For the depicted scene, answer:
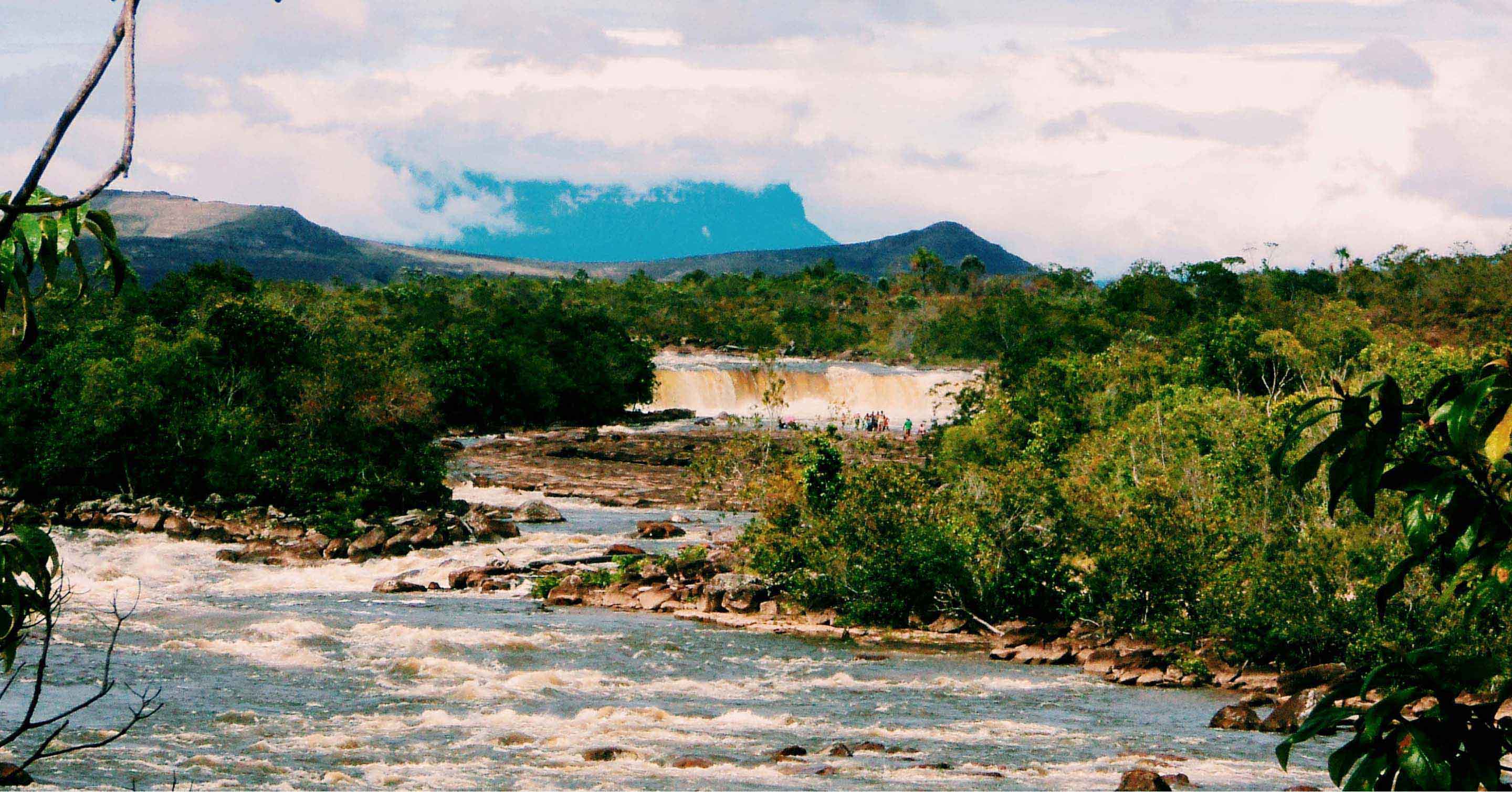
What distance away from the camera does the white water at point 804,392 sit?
70062mm

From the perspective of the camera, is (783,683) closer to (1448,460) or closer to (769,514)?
(769,514)

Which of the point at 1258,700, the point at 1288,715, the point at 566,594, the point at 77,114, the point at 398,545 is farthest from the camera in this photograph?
the point at 398,545

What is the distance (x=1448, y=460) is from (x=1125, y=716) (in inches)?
540

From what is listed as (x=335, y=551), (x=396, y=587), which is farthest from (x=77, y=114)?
(x=335, y=551)

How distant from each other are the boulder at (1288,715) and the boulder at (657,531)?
19015mm

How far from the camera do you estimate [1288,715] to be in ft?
49.7

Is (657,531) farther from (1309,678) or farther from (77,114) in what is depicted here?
(77,114)

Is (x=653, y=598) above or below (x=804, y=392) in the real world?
below

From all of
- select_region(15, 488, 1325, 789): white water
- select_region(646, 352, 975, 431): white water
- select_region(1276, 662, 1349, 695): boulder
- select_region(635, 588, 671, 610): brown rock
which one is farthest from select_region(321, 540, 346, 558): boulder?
select_region(646, 352, 975, 431): white water

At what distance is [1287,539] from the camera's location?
19.1 meters

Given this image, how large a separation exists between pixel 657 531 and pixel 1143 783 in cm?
2154

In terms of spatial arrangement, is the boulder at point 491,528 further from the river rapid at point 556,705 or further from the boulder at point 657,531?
the river rapid at point 556,705

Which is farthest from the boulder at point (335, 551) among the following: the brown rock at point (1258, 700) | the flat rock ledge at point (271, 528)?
the brown rock at point (1258, 700)

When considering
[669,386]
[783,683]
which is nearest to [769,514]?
[783,683]
